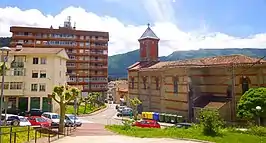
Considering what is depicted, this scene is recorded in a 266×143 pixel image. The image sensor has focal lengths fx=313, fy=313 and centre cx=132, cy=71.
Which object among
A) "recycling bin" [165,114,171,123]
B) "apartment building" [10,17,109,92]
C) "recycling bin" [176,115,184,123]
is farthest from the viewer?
"apartment building" [10,17,109,92]

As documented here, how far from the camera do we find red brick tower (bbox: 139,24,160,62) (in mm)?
65250

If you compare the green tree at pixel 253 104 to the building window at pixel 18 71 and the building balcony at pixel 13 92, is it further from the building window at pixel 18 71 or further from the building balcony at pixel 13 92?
the building window at pixel 18 71

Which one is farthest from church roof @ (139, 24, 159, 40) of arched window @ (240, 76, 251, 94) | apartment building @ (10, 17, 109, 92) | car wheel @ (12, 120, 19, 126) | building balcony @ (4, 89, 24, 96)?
car wheel @ (12, 120, 19, 126)

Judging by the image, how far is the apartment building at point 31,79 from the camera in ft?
164

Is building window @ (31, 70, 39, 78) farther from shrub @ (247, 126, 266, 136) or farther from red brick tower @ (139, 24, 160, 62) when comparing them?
shrub @ (247, 126, 266, 136)

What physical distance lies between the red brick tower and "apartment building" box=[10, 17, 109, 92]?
20.1 metres

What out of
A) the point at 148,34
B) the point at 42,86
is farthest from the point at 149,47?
the point at 42,86

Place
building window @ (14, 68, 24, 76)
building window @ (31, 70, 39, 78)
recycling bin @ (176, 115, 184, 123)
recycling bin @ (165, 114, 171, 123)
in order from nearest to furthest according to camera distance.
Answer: recycling bin @ (176, 115, 184, 123) < recycling bin @ (165, 114, 171, 123) < building window @ (14, 68, 24, 76) < building window @ (31, 70, 39, 78)

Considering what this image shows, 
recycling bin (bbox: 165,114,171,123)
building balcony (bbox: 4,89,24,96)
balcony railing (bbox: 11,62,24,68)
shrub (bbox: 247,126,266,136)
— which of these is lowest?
recycling bin (bbox: 165,114,171,123)

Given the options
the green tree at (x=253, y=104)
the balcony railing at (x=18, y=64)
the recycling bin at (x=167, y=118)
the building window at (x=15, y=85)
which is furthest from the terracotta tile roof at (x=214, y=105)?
the balcony railing at (x=18, y=64)

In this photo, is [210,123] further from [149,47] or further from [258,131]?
[149,47]

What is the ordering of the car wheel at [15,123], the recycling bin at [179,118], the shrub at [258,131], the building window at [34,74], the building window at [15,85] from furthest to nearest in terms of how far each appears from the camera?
the building window at [34,74]
the building window at [15,85]
the recycling bin at [179,118]
the car wheel at [15,123]
the shrub at [258,131]

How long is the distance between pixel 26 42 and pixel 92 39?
1670 centimetres

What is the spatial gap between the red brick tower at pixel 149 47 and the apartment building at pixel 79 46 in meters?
20.1
